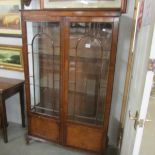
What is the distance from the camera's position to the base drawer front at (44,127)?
2089mm

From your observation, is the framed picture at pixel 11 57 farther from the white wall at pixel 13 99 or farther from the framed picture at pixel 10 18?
the framed picture at pixel 10 18

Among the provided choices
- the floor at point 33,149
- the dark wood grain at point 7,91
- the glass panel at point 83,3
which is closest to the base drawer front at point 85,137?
the floor at point 33,149

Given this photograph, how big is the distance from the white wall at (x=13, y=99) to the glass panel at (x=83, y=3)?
2.25 feet

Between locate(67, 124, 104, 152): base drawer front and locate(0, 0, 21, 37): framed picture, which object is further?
locate(0, 0, 21, 37): framed picture

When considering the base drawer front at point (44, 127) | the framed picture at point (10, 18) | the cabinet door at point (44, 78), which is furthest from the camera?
the framed picture at point (10, 18)

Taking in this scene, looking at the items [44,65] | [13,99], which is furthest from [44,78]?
[13,99]

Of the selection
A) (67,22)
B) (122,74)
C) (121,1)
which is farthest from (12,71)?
(121,1)

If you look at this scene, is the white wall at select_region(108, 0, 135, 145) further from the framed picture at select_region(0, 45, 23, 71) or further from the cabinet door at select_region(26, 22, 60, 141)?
the framed picture at select_region(0, 45, 23, 71)

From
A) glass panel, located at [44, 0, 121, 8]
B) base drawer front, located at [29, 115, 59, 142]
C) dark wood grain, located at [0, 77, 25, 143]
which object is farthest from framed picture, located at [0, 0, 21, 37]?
base drawer front, located at [29, 115, 59, 142]

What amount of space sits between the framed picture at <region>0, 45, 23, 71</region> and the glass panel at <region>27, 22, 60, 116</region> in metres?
0.43

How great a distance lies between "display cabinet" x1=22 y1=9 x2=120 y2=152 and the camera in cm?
167

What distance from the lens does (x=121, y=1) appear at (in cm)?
176

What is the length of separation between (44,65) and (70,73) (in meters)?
0.41

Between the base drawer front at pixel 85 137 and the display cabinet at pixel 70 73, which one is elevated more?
the display cabinet at pixel 70 73
